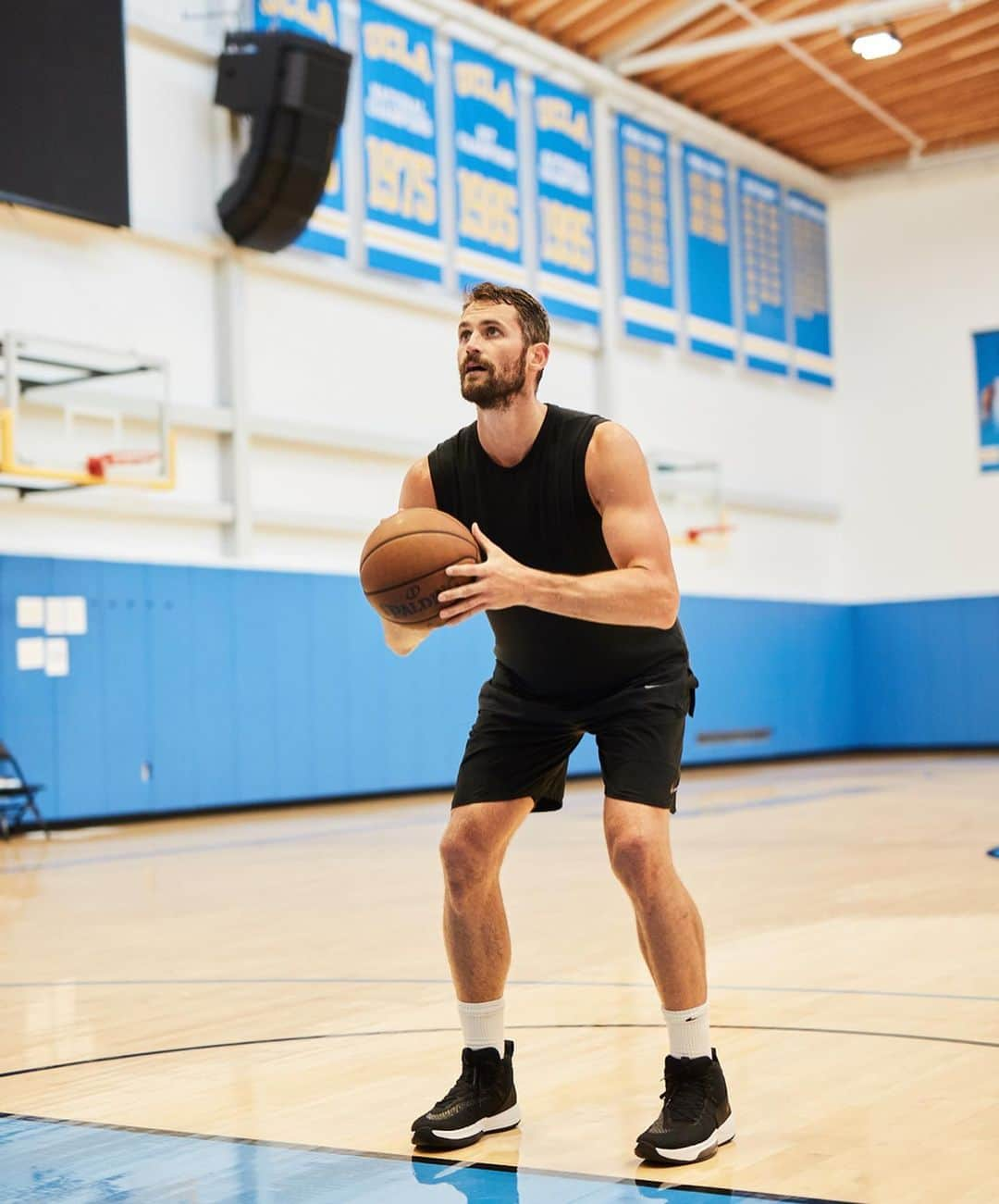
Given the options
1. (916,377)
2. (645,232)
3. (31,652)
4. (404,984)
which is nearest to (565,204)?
(645,232)

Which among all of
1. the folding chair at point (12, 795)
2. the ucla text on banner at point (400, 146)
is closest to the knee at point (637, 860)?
the folding chair at point (12, 795)

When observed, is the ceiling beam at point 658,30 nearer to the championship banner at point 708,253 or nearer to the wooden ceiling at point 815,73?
the wooden ceiling at point 815,73

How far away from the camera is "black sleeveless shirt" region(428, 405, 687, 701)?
12.1 feet

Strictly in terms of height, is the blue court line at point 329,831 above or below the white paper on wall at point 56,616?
below

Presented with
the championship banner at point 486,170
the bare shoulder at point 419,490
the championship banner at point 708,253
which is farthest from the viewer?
the championship banner at point 708,253

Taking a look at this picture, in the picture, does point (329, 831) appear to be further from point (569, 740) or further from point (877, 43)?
point (877, 43)

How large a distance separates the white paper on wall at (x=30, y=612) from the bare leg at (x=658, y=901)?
1005cm

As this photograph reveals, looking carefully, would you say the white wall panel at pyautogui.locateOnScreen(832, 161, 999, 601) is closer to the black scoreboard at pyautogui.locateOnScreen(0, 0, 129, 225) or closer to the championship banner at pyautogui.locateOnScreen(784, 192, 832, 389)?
the championship banner at pyautogui.locateOnScreen(784, 192, 832, 389)

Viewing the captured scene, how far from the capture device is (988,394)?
72.3 ft

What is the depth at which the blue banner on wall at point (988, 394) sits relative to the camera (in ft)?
72.1

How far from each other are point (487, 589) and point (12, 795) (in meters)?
9.56

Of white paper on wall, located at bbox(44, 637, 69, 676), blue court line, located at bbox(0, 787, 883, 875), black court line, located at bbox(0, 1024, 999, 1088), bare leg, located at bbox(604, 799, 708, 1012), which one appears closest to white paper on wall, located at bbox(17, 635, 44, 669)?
white paper on wall, located at bbox(44, 637, 69, 676)

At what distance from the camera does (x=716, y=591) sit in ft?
68.5

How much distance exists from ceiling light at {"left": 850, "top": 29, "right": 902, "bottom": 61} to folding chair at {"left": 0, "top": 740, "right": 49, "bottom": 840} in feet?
34.6
